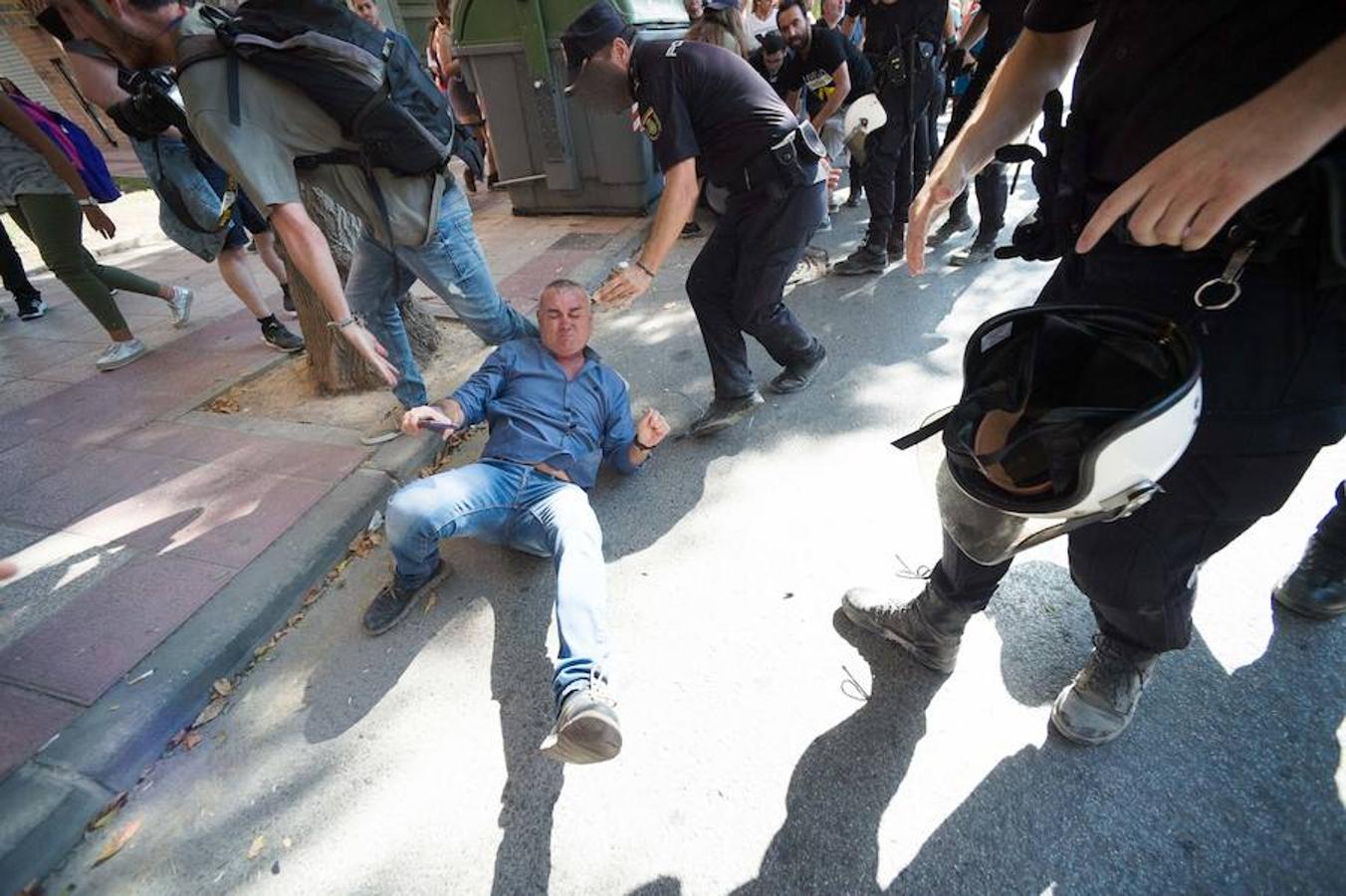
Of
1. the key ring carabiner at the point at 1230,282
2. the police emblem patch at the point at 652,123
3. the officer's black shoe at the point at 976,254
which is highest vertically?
the police emblem patch at the point at 652,123

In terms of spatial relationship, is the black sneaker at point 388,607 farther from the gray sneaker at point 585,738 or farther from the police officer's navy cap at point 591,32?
the police officer's navy cap at point 591,32

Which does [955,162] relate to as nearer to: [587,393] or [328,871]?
[587,393]

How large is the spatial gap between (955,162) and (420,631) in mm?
2109

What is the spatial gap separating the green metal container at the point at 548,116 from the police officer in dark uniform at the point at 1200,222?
486cm

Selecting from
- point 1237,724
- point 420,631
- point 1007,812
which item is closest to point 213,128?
point 420,631

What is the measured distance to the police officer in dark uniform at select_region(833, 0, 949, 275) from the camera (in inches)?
155

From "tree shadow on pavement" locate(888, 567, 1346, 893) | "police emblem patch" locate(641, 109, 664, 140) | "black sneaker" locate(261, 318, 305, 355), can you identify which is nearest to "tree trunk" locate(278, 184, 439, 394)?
"black sneaker" locate(261, 318, 305, 355)

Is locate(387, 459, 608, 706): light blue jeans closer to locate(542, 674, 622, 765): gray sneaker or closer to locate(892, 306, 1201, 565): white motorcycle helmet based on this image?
locate(542, 674, 622, 765): gray sneaker

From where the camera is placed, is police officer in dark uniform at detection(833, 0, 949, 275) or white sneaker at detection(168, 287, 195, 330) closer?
police officer in dark uniform at detection(833, 0, 949, 275)

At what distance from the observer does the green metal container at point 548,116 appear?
5.44 metres

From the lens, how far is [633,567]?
A: 2.26 metres

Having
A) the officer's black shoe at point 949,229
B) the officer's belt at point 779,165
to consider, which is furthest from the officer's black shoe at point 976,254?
the officer's belt at point 779,165

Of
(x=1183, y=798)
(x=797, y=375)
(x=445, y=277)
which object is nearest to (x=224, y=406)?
(x=445, y=277)

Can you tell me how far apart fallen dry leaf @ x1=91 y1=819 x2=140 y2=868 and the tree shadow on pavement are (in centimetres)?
193
